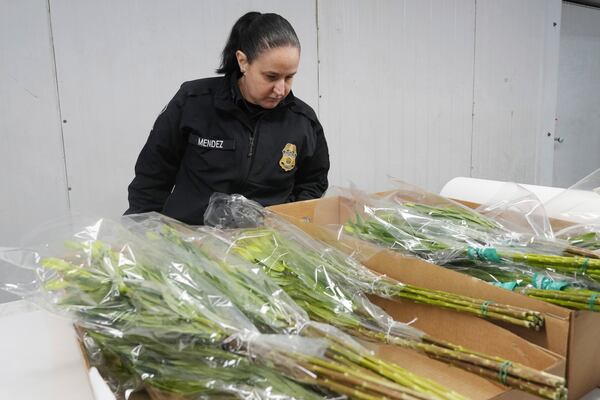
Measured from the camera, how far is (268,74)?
179cm

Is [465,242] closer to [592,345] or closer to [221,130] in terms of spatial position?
[592,345]

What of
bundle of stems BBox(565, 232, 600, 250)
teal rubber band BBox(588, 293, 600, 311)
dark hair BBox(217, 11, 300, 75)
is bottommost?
teal rubber band BBox(588, 293, 600, 311)

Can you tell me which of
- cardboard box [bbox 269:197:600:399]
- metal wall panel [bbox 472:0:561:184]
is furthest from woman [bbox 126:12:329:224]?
metal wall panel [bbox 472:0:561:184]

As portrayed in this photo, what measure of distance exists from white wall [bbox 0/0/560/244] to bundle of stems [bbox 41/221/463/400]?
1821 mm

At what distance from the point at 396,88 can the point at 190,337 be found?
134 inches

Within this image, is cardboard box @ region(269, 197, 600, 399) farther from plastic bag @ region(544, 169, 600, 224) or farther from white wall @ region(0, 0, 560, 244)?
white wall @ region(0, 0, 560, 244)

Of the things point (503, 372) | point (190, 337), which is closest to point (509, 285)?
point (503, 372)

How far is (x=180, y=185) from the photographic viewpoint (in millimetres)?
2104

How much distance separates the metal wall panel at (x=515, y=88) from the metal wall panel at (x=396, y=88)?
196 millimetres

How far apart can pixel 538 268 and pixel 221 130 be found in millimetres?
1321

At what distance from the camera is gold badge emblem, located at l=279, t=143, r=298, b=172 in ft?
6.76

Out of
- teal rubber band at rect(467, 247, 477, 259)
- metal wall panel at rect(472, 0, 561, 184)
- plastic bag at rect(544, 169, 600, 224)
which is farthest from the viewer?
metal wall panel at rect(472, 0, 561, 184)

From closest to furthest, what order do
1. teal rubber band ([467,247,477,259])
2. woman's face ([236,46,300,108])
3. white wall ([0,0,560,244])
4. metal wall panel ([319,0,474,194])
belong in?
1. teal rubber band ([467,247,477,259])
2. woman's face ([236,46,300,108])
3. white wall ([0,0,560,244])
4. metal wall panel ([319,0,474,194])

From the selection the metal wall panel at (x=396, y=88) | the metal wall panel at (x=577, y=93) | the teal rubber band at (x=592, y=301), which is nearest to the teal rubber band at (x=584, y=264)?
the teal rubber band at (x=592, y=301)
